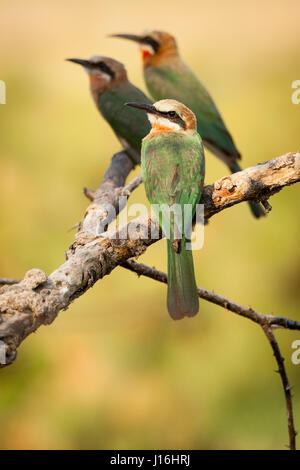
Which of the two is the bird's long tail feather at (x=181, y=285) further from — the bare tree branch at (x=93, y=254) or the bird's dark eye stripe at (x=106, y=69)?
the bird's dark eye stripe at (x=106, y=69)

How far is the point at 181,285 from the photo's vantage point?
156cm

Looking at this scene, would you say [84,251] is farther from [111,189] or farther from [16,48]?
[16,48]

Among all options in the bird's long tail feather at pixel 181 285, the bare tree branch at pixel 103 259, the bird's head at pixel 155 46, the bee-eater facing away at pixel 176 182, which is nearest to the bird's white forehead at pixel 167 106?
the bee-eater facing away at pixel 176 182

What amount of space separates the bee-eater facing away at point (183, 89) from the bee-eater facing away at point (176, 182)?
0.98m

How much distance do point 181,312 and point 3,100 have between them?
349 cm

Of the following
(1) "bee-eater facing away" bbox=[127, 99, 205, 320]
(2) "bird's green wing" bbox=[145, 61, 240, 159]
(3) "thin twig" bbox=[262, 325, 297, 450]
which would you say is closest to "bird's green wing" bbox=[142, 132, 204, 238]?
(1) "bee-eater facing away" bbox=[127, 99, 205, 320]

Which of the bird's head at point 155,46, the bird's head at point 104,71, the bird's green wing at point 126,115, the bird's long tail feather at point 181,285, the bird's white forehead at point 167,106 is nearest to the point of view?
the bird's long tail feather at point 181,285

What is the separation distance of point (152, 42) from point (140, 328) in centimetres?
148

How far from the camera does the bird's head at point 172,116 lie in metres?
1.82

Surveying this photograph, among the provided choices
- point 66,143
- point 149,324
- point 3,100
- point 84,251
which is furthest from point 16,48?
point 84,251

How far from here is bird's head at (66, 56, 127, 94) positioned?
2.92 metres

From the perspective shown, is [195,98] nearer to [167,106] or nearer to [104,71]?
[104,71]

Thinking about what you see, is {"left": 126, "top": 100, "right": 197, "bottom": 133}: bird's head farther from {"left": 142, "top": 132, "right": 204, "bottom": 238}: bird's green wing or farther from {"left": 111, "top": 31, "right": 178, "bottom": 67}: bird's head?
{"left": 111, "top": 31, "right": 178, "bottom": 67}: bird's head

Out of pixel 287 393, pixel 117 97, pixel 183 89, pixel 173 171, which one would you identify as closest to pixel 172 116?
pixel 173 171
